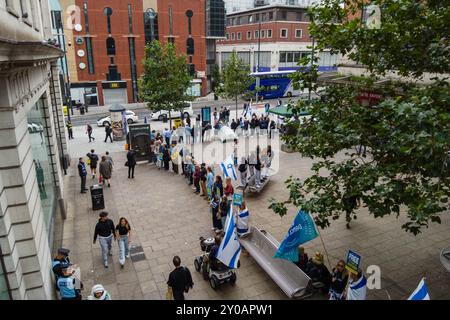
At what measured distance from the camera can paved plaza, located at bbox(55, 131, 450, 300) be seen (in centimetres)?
947

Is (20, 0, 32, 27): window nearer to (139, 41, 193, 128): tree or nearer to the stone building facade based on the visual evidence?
the stone building facade

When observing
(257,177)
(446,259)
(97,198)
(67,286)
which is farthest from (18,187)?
(257,177)

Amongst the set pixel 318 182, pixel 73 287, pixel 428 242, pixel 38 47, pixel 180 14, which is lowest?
pixel 428 242

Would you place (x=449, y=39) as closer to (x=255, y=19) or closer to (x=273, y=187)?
(x=273, y=187)

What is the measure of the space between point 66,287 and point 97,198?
7010 mm

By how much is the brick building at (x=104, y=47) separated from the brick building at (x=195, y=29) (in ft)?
8.97

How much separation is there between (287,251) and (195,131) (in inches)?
739

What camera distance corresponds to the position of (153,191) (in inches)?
662

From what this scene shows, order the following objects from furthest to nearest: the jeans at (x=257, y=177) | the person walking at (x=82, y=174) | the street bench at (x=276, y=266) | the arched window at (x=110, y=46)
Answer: the arched window at (x=110, y=46), the person walking at (x=82, y=174), the jeans at (x=257, y=177), the street bench at (x=276, y=266)

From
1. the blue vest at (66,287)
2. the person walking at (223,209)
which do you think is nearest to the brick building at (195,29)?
the person walking at (223,209)

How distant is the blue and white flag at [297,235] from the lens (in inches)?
335

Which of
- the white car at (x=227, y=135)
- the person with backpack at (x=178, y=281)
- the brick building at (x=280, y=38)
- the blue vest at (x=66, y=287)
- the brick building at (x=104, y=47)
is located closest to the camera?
the blue vest at (x=66, y=287)

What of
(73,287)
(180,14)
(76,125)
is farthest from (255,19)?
(73,287)

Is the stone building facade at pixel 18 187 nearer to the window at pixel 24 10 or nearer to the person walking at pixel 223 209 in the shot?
the window at pixel 24 10
